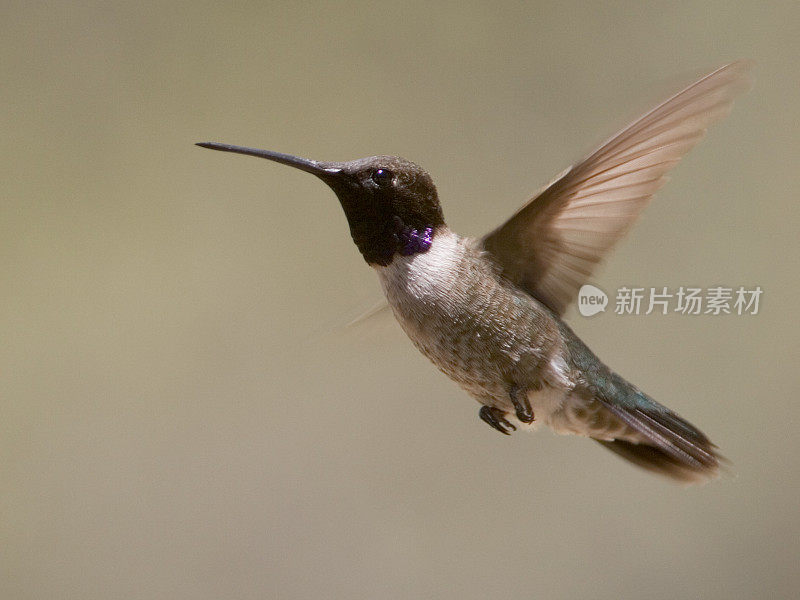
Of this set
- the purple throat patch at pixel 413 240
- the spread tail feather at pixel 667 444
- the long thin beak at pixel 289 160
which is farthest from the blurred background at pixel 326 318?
the long thin beak at pixel 289 160

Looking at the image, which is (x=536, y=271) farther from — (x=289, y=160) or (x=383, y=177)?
(x=289, y=160)

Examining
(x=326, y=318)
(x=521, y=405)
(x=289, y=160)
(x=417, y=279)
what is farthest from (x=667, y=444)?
(x=326, y=318)

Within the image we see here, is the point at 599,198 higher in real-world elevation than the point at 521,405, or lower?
higher

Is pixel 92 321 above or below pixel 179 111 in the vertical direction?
below

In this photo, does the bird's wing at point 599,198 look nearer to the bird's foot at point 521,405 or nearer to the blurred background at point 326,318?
the bird's foot at point 521,405

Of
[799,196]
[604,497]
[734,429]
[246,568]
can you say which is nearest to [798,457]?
[734,429]

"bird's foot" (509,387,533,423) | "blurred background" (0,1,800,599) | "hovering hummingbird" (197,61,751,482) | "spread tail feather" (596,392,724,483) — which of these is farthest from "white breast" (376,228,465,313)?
"blurred background" (0,1,800,599)

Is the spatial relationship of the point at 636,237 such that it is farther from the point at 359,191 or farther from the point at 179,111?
the point at 359,191
